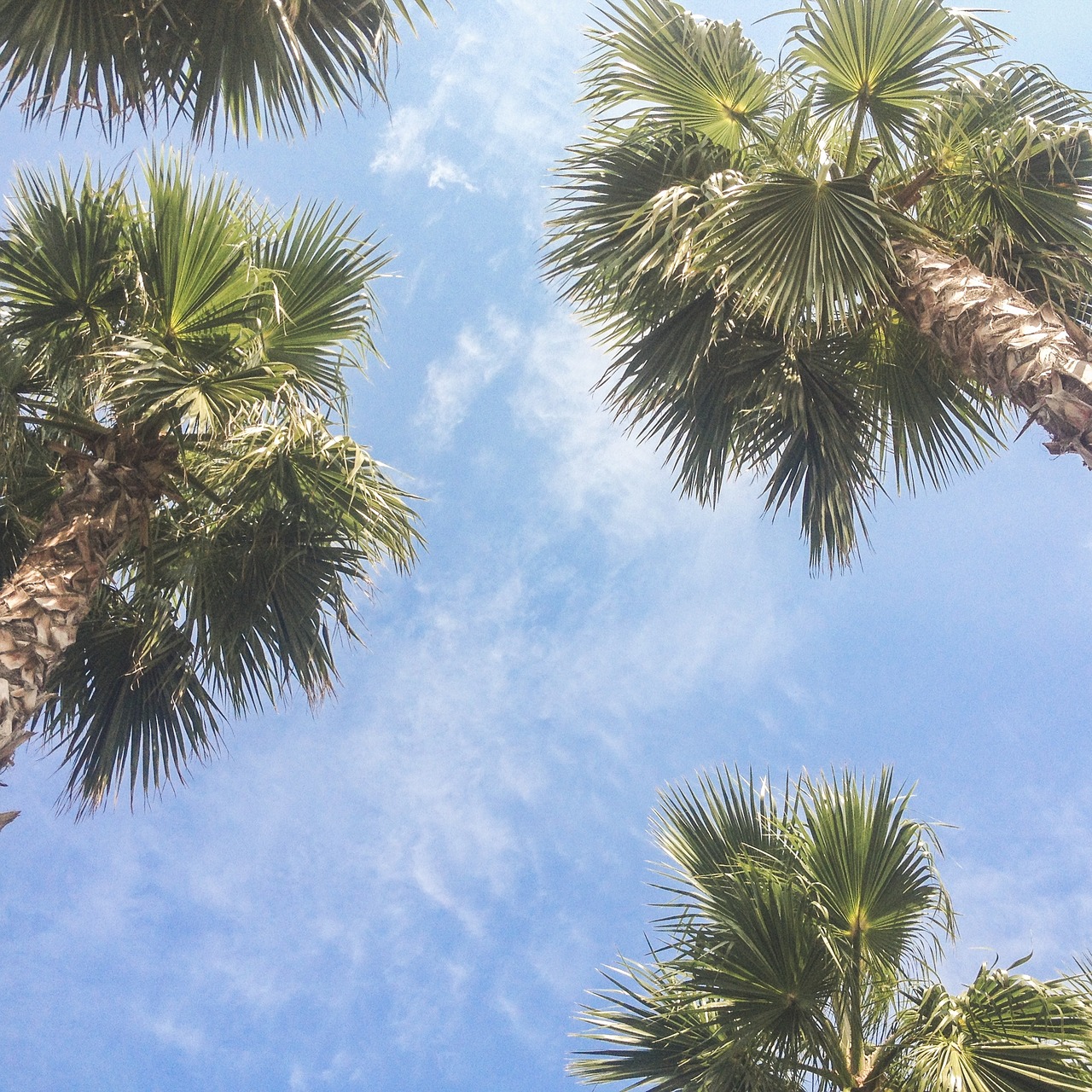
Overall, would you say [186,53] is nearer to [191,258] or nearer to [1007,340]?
[191,258]

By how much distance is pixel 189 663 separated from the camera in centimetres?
605

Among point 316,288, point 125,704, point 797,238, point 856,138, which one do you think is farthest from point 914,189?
point 125,704

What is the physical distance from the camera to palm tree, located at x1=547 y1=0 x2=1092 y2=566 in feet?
17.5

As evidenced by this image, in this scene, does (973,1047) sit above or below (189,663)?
below

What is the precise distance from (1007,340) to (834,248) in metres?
1.02

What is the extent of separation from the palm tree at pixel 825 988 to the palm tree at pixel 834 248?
215cm

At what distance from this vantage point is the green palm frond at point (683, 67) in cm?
652

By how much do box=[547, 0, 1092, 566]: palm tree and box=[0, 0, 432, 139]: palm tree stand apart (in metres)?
1.80

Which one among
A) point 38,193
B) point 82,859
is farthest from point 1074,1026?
point 82,859

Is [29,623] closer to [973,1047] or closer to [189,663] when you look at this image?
[189,663]

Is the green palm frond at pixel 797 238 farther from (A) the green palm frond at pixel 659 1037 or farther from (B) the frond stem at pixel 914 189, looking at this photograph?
(A) the green palm frond at pixel 659 1037

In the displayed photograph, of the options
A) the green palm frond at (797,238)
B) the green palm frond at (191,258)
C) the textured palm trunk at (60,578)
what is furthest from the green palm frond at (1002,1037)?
the green palm frond at (191,258)

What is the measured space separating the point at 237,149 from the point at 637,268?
7.32 feet

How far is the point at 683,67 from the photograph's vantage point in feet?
21.5
